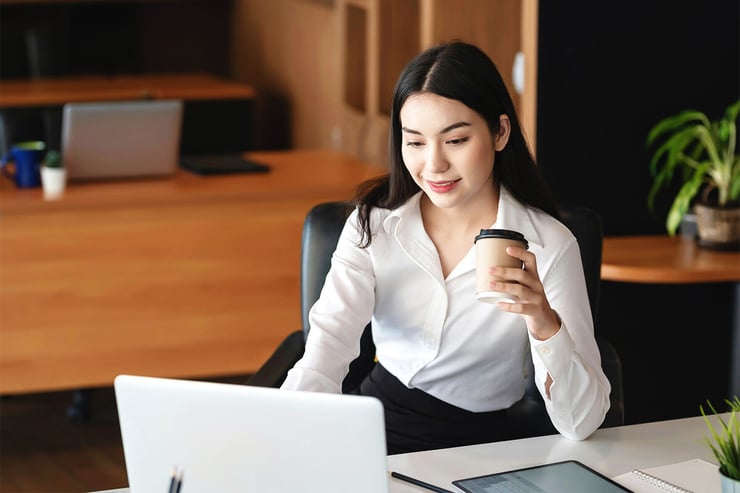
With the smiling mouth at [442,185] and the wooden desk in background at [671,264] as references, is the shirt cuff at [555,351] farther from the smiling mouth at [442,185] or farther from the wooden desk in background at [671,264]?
the wooden desk in background at [671,264]

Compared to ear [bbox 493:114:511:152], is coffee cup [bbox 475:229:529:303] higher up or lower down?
lower down

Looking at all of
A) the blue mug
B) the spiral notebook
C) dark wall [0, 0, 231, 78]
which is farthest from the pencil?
dark wall [0, 0, 231, 78]

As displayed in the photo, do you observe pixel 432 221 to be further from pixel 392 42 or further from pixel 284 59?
pixel 284 59

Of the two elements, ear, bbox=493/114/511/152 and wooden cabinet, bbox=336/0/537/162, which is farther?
wooden cabinet, bbox=336/0/537/162

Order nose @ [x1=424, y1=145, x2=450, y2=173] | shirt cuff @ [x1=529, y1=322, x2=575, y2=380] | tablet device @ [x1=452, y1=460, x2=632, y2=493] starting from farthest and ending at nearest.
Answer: nose @ [x1=424, y1=145, x2=450, y2=173], shirt cuff @ [x1=529, y1=322, x2=575, y2=380], tablet device @ [x1=452, y1=460, x2=632, y2=493]

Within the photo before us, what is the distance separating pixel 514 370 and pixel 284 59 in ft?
14.8

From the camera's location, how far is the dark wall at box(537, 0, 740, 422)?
303 centimetres

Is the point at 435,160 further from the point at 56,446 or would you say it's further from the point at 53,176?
the point at 56,446

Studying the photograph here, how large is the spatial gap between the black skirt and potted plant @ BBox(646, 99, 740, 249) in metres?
1.12

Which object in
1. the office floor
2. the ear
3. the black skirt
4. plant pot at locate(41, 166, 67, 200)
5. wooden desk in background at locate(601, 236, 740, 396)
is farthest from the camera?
plant pot at locate(41, 166, 67, 200)

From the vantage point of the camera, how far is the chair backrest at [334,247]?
7.31ft

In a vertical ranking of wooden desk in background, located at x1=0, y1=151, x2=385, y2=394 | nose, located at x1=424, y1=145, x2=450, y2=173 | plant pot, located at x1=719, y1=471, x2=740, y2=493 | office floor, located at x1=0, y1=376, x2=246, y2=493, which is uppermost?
nose, located at x1=424, y1=145, x2=450, y2=173

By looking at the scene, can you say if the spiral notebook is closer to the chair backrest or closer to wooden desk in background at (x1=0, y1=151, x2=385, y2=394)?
the chair backrest

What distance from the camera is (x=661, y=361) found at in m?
3.24
